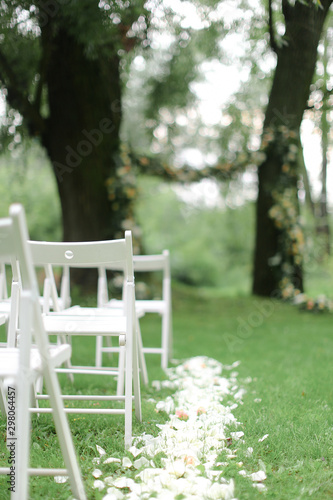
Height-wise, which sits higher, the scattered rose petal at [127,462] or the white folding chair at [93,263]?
the white folding chair at [93,263]

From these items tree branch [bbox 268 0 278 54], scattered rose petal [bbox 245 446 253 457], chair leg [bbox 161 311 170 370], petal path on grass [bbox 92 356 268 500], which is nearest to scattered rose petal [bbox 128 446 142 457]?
petal path on grass [bbox 92 356 268 500]

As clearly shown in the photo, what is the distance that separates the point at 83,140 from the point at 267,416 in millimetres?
5581

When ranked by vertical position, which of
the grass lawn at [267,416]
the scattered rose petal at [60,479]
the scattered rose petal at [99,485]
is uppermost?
the scattered rose petal at [99,485]

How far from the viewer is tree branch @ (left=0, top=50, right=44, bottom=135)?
6664mm

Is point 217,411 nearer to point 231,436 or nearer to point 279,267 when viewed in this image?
point 231,436

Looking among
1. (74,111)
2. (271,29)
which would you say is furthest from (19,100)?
(271,29)

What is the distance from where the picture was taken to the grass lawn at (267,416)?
2.04m

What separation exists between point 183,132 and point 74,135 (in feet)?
21.2

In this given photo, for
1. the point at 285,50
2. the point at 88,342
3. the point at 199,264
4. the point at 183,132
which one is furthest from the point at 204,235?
the point at 88,342

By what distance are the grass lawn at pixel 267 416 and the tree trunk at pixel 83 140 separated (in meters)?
2.13

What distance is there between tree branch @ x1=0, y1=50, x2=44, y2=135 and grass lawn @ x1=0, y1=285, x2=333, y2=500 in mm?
3520

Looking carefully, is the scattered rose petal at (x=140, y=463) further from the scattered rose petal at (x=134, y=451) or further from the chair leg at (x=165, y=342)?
the chair leg at (x=165, y=342)

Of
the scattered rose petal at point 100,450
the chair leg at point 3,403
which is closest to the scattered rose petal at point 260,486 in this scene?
the scattered rose petal at point 100,450

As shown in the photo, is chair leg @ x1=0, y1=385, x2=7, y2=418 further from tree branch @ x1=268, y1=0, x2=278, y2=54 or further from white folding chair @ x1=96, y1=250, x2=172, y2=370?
tree branch @ x1=268, y1=0, x2=278, y2=54
